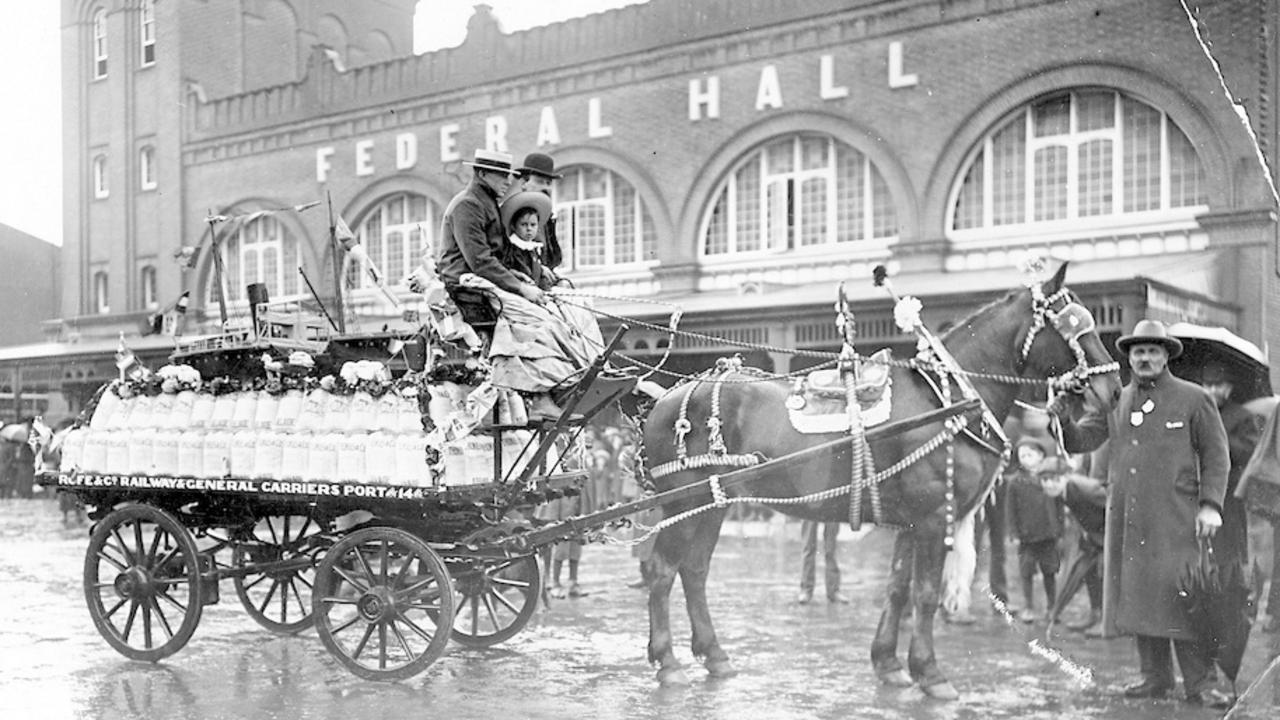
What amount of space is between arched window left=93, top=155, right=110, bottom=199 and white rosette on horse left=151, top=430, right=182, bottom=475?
24937 millimetres

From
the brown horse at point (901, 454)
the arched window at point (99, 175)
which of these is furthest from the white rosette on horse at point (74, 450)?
the arched window at point (99, 175)

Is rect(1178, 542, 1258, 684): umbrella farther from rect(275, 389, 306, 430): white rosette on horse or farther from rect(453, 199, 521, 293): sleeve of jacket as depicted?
rect(275, 389, 306, 430): white rosette on horse

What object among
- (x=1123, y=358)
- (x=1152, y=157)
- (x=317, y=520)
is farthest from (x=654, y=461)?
(x=1152, y=157)

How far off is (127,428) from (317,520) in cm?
160

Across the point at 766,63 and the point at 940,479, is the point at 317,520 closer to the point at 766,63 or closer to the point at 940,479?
the point at 940,479

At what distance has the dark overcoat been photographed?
Answer: 22.4 feet

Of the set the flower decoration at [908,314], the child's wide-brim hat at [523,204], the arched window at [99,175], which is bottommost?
the flower decoration at [908,314]

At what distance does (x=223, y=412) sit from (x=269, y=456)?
0.58 meters

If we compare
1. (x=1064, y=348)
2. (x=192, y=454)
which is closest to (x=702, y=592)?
(x=1064, y=348)

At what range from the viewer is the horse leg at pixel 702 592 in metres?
7.64

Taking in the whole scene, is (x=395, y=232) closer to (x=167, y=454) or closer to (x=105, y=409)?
(x=105, y=409)

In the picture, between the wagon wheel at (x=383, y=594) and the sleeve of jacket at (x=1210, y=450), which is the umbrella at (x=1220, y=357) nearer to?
the sleeve of jacket at (x=1210, y=450)

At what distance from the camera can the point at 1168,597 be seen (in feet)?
22.5

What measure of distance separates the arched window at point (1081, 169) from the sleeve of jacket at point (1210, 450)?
11.3 meters
